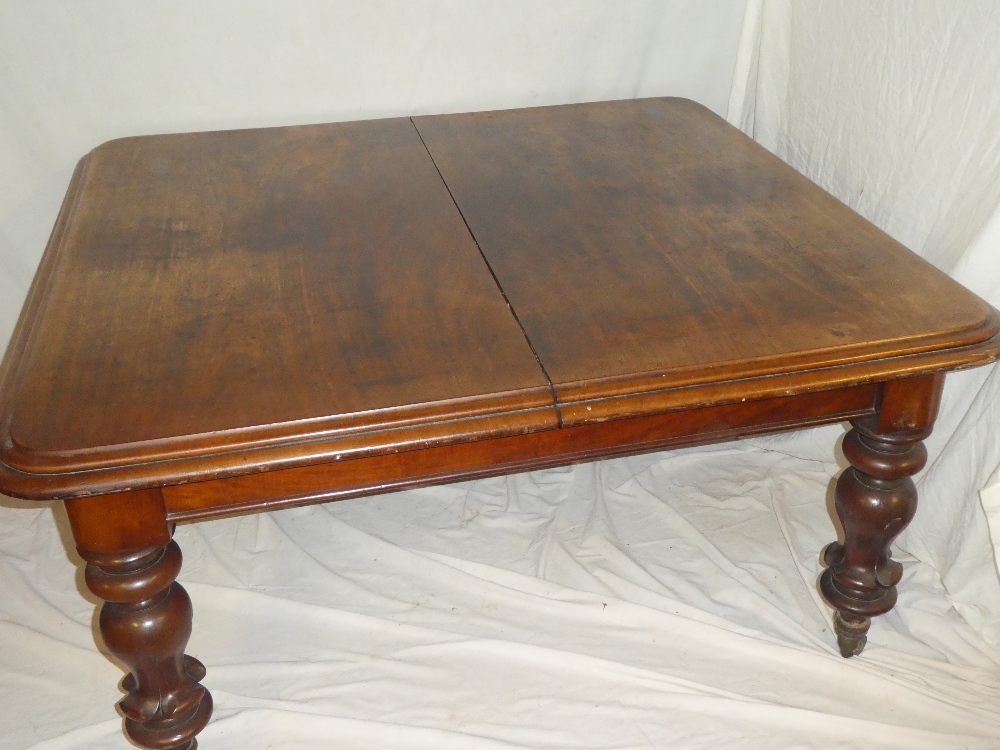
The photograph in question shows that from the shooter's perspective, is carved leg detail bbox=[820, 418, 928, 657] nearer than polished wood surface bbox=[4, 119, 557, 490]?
No

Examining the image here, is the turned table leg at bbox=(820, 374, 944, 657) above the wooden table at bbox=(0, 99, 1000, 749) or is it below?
below

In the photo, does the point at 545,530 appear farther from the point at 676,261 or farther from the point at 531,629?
the point at 676,261

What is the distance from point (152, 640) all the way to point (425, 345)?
394 millimetres

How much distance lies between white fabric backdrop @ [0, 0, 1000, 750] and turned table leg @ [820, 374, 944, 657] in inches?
4.4

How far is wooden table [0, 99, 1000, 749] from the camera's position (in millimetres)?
870

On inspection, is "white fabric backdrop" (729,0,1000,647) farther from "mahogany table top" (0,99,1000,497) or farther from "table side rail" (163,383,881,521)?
"table side rail" (163,383,881,521)

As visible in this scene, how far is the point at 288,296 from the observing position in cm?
103

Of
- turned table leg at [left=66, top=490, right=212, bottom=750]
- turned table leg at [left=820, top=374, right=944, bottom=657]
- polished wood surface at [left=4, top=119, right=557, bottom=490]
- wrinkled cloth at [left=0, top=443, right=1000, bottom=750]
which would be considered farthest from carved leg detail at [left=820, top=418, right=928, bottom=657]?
turned table leg at [left=66, top=490, right=212, bottom=750]

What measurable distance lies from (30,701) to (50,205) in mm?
792

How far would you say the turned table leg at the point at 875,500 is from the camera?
1.04 meters

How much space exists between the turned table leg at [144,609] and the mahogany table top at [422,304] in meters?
0.08

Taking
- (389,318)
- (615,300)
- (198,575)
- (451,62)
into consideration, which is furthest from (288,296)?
(451,62)

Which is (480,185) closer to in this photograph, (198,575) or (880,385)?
(880,385)

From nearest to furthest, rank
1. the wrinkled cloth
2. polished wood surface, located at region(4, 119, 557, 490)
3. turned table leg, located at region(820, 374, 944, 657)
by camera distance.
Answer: polished wood surface, located at region(4, 119, 557, 490) < turned table leg, located at region(820, 374, 944, 657) < the wrinkled cloth
